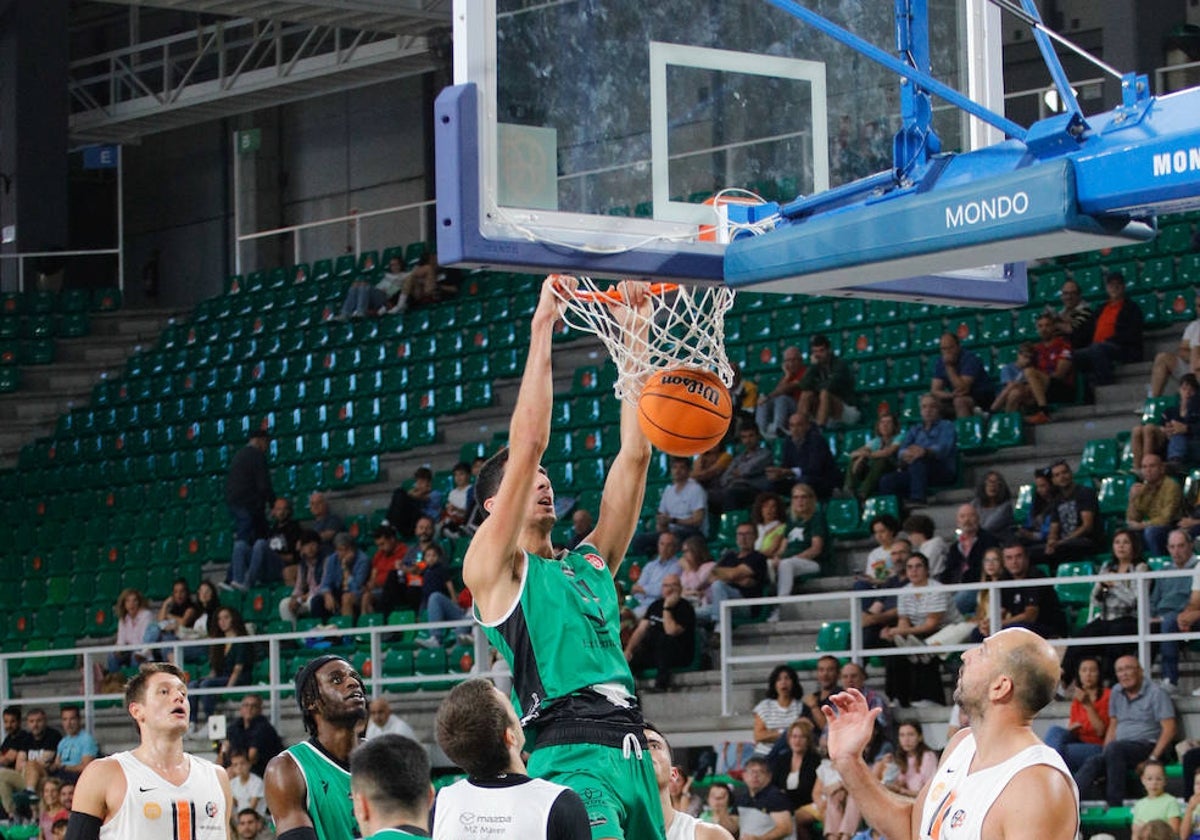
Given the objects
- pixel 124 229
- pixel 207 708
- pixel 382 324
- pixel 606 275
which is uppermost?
pixel 124 229

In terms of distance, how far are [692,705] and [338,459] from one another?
731cm

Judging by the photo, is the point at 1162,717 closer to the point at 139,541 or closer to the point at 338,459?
the point at 338,459

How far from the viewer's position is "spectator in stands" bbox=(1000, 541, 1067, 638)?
11.4 metres

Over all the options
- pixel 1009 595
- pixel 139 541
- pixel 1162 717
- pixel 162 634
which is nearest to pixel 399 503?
pixel 162 634

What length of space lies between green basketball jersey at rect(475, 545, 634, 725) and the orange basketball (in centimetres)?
61

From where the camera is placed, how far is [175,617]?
16797mm

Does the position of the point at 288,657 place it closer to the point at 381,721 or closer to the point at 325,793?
the point at 381,721

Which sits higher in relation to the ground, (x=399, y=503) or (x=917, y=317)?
(x=917, y=317)

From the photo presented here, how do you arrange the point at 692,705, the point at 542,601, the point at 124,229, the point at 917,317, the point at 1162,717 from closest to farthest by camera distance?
the point at 542,601 → the point at 1162,717 → the point at 692,705 → the point at 917,317 → the point at 124,229

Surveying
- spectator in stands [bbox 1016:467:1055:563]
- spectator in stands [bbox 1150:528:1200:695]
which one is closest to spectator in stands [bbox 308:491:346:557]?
spectator in stands [bbox 1016:467:1055:563]

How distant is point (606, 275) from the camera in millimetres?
6180

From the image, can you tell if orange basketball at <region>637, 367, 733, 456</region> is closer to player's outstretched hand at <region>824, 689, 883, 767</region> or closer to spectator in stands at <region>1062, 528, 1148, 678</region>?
player's outstretched hand at <region>824, 689, 883, 767</region>


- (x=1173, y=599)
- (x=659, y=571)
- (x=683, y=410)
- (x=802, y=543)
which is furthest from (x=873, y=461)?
(x=683, y=410)

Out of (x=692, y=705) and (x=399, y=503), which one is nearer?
(x=692, y=705)
